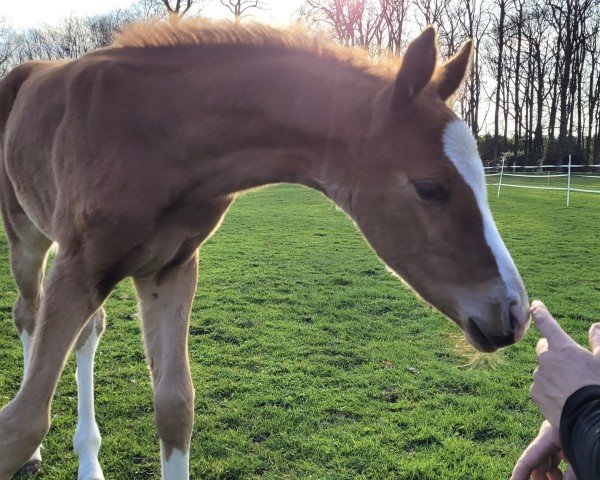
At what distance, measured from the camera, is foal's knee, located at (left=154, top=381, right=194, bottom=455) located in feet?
8.91

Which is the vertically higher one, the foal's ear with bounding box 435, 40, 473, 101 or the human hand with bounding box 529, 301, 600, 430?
the foal's ear with bounding box 435, 40, 473, 101

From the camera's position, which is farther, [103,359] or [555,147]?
[555,147]

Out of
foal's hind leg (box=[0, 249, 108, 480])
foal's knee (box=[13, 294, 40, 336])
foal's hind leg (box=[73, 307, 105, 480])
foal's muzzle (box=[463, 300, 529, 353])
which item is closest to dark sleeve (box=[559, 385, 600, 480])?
foal's muzzle (box=[463, 300, 529, 353])

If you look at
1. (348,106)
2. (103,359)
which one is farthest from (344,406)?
(348,106)

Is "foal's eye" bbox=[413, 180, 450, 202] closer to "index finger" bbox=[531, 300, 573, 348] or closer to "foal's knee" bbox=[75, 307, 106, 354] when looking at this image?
"index finger" bbox=[531, 300, 573, 348]

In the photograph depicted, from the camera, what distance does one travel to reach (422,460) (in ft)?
11.0

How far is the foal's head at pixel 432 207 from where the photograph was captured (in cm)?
185

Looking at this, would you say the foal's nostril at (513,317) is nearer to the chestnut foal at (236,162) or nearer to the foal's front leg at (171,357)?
the chestnut foal at (236,162)

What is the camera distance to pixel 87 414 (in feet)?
10.8

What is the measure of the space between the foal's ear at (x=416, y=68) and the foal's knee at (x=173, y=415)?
1770 mm

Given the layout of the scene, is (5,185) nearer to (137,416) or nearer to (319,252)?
(137,416)

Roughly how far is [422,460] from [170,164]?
2.40 metres

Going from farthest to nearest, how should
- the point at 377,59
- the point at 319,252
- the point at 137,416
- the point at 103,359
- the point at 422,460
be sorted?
1. the point at 319,252
2. the point at 103,359
3. the point at 137,416
4. the point at 422,460
5. the point at 377,59

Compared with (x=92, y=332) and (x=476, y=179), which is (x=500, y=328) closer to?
(x=476, y=179)
